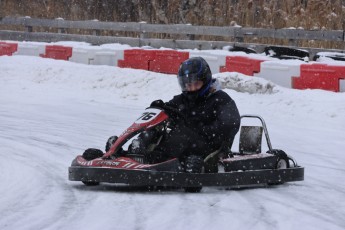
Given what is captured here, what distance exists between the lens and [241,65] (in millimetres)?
13344

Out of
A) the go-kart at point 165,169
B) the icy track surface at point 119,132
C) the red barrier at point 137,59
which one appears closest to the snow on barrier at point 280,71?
the icy track surface at point 119,132

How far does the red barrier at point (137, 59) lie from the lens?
50.6 feet

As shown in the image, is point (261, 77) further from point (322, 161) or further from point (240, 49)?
point (322, 161)

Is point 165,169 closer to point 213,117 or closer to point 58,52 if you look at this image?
point 213,117

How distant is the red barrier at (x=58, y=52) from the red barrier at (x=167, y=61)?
2.85 m

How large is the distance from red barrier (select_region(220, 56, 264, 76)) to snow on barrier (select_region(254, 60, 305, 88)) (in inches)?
4.4

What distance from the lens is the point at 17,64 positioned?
683 inches

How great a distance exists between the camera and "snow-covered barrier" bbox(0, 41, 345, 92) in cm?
1177

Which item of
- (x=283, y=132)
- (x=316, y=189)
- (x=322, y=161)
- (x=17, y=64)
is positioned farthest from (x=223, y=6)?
(x=316, y=189)

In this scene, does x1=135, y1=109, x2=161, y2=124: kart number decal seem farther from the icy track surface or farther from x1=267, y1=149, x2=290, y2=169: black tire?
x1=267, y1=149, x2=290, y2=169: black tire

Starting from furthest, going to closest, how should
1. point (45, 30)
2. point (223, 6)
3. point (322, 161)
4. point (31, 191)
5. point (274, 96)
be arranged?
1. point (45, 30)
2. point (223, 6)
3. point (274, 96)
4. point (322, 161)
5. point (31, 191)

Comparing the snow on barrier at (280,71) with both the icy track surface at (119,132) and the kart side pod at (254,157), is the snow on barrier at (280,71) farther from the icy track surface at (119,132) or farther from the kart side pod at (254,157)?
the kart side pod at (254,157)

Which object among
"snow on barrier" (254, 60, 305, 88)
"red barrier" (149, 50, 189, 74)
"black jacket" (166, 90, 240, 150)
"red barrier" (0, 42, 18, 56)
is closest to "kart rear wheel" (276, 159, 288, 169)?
"black jacket" (166, 90, 240, 150)

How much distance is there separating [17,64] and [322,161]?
1056cm
